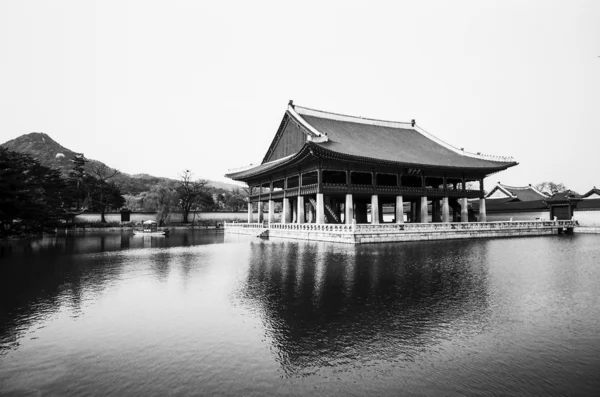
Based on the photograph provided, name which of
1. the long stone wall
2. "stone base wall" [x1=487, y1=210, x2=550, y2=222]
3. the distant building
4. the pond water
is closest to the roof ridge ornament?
the pond water

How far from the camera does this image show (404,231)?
105 ft

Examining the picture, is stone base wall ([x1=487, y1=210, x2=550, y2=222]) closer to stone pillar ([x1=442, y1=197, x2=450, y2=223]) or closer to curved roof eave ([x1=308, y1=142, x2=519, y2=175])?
curved roof eave ([x1=308, y1=142, x2=519, y2=175])

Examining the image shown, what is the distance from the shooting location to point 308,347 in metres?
7.59

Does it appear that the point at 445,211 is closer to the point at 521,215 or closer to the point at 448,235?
the point at 448,235

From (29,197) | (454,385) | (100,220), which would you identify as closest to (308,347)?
(454,385)

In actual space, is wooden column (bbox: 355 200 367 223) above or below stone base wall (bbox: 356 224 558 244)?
above

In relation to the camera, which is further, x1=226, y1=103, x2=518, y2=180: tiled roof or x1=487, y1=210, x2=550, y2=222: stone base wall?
x1=487, y1=210, x2=550, y2=222: stone base wall

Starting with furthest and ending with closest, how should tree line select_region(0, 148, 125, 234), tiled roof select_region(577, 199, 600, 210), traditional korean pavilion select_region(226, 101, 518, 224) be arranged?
tiled roof select_region(577, 199, 600, 210), traditional korean pavilion select_region(226, 101, 518, 224), tree line select_region(0, 148, 125, 234)

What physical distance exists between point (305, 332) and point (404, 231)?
2537 centimetres

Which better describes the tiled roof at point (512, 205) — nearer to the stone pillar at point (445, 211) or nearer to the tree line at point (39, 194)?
the stone pillar at point (445, 211)

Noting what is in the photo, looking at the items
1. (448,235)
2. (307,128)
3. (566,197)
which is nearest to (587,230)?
(566,197)

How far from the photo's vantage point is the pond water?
20.0 ft

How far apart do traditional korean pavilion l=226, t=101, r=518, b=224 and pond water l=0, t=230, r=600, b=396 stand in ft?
65.9

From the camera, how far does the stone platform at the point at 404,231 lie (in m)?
29.9
